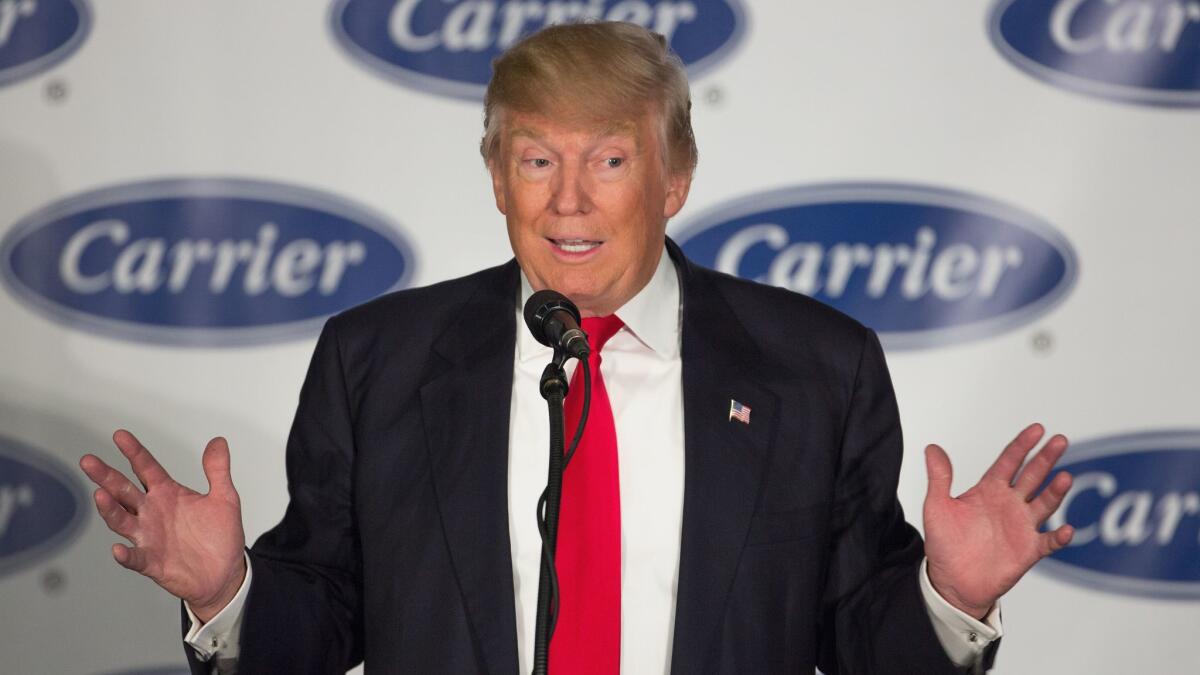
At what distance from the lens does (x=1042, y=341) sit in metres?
3.12

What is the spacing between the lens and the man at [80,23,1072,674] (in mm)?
1880

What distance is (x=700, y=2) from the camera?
3146 millimetres

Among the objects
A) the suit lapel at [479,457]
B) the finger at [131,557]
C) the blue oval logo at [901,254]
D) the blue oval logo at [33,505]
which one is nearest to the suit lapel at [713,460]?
the suit lapel at [479,457]

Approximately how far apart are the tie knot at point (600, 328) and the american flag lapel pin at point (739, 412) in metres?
0.21

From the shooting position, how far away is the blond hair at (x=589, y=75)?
201cm

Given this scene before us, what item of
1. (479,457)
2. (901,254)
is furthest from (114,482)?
(901,254)

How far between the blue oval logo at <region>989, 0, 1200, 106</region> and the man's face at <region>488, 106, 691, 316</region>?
1.44 meters

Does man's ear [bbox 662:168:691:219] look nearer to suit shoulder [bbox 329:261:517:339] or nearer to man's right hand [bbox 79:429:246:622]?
suit shoulder [bbox 329:261:517:339]

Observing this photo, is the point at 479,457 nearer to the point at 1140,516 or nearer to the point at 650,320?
the point at 650,320

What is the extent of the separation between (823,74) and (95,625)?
205 centimetres

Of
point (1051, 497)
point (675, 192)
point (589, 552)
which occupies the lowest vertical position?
point (589, 552)

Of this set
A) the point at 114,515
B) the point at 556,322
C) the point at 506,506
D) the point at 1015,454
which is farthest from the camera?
the point at 506,506

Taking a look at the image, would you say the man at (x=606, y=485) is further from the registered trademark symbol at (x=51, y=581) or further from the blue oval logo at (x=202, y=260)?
the registered trademark symbol at (x=51, y=581)

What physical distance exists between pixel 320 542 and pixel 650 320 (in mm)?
592
